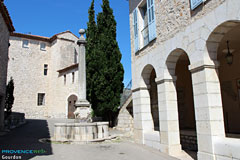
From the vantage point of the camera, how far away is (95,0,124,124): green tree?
12.9m

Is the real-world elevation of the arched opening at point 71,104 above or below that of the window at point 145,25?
below

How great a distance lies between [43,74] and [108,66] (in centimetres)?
1551

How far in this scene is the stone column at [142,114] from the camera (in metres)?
8.13

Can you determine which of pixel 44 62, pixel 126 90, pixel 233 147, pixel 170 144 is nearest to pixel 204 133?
pixel 233 147

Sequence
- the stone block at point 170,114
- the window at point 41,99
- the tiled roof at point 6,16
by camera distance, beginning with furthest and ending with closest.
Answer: the window at point 41,99 → the tiled roof at point 6,16 → the stone block at point 170,114

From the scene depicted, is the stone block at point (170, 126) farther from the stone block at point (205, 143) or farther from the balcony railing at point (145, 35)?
the balcony railing at point (145, 35)

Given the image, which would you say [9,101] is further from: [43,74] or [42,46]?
[42,46]

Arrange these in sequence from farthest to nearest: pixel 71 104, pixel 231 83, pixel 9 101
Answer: pixel 71 104
pixel 9 101
pixel 231 83

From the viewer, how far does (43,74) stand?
85.6 feet

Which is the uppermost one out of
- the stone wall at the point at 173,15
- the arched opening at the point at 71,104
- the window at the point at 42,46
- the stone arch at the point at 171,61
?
the window at the point at 42,46

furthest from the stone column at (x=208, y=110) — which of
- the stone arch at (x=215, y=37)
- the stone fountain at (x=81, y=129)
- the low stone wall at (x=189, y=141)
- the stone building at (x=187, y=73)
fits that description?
the stone fountain at (x=81, y=129)

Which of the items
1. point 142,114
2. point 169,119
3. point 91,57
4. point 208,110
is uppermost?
point 91,57

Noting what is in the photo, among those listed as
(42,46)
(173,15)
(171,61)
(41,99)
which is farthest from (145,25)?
(42,46)

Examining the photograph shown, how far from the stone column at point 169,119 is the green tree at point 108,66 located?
20.9 ft
